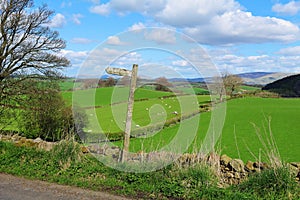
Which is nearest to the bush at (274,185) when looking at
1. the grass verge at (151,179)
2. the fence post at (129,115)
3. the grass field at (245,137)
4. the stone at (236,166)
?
the grass verge at (151,179)

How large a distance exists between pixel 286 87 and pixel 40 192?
67445mm

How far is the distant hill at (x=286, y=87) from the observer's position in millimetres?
62128

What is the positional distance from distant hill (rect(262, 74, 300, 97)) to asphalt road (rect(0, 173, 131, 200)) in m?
57.9

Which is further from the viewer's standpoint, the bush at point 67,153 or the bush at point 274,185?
the bush at point 67,153

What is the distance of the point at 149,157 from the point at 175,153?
2.56 ft

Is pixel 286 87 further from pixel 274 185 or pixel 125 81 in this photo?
pixel 274 185

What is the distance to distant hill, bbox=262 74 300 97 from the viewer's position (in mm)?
62128

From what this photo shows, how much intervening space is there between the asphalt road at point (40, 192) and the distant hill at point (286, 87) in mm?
57943

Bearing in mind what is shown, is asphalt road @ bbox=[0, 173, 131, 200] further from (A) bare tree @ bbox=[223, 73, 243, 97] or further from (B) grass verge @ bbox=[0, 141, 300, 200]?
(A) bare tree @ bbox=[223, 73, 243, 97]

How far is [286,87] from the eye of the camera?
2694 inches

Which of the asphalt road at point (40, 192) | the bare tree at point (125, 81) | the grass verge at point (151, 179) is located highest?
the bare tree at point (125, 81)

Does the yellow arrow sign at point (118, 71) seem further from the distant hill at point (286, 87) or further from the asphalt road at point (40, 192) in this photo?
the distant hill at point (286, 87)

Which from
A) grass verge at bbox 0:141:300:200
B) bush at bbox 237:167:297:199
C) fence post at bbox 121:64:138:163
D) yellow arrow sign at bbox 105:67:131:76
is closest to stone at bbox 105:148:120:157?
grass verge at bbox 0:141:300:200

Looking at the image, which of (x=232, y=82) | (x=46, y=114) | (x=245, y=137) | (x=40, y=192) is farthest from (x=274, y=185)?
(x=232, y=82)
